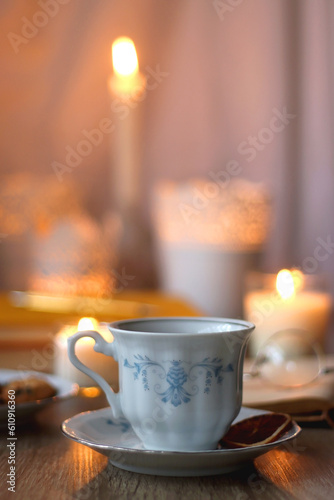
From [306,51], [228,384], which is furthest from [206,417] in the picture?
[306,51]

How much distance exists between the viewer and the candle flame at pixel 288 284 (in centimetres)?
93

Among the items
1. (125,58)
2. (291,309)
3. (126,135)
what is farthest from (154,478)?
(126,135)

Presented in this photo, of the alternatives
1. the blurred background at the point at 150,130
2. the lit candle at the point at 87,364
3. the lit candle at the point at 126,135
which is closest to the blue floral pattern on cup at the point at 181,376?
the lit candle at the point at 87,364

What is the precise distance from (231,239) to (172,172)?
0.54m

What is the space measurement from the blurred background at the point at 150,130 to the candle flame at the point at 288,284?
1.21 ft

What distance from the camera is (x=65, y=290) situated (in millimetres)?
1284

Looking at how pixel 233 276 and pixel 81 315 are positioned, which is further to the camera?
pixel 233 276

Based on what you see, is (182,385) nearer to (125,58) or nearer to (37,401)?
(37,401)

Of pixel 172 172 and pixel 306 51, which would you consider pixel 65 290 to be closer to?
pixel 172 172

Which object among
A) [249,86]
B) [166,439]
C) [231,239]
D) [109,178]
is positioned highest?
[249,86]

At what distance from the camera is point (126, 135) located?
1511 millimetres

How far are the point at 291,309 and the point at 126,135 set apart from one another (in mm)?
753

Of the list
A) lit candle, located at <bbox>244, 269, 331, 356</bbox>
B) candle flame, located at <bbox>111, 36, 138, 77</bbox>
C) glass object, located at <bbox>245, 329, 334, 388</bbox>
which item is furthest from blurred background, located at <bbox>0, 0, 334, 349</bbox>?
glass object, located at <bbox>245, 329, 334, 388</bbox>

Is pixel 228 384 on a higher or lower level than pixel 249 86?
lower
